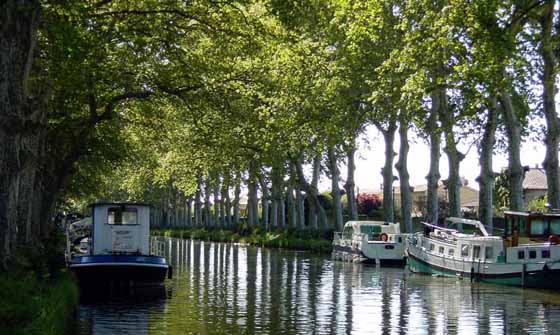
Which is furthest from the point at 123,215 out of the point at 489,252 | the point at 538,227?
the point at 538,227

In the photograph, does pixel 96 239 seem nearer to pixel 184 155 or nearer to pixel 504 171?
pixel 184 155

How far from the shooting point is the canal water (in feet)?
71.9

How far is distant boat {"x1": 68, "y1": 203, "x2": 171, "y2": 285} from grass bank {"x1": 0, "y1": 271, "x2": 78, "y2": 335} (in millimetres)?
7974

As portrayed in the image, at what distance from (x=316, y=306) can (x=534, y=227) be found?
1413cm

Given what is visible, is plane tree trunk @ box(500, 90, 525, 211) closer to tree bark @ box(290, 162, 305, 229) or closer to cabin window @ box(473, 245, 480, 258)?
cabin window @ box(473, 245, 480, 258)

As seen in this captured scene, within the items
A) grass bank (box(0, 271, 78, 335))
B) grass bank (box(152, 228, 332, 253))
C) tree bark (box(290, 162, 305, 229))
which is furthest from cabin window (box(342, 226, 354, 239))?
grass bank (box(0, 271, 78, 335))

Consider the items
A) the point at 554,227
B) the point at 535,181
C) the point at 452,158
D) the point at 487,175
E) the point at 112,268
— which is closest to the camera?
the point at 112,268

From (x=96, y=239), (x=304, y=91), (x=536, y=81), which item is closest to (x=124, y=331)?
(x=96, y=239)

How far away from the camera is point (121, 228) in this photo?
33656 mm

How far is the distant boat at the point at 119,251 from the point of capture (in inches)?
1203

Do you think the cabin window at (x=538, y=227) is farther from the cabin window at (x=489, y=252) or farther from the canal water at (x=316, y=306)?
the canal water at (x=316, y=306)

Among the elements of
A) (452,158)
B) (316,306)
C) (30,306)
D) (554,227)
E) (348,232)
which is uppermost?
(452,158)

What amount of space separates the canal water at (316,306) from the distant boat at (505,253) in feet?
2.59

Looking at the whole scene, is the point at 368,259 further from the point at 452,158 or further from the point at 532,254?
the point at 532,254
